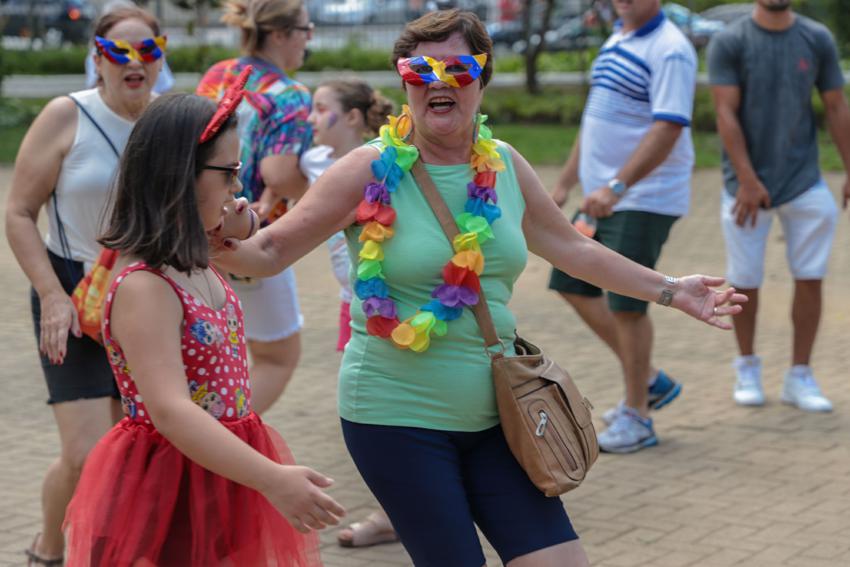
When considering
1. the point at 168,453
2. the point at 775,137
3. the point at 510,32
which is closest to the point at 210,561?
the point at 168,453

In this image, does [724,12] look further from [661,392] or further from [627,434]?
[627,434]

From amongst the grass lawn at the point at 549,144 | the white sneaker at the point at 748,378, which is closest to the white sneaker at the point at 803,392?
the white sneaker at the point at 748,378

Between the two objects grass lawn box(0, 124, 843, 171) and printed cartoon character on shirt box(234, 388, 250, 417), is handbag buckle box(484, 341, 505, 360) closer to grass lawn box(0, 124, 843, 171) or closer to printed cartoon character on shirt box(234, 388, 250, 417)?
printed cartoon character on shirt box(234, 388, 250, 417)

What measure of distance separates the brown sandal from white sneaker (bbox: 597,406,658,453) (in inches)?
58.1

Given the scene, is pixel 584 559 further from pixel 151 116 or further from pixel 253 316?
pixel 253 316

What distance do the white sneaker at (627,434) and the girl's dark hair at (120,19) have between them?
9.14ft

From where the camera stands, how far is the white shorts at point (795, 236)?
682 cm

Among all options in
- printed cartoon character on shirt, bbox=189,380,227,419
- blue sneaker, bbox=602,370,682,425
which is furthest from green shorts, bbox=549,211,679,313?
printed cartoon character on shirt, bbox=189,380,227,419

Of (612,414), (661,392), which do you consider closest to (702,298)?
(612,414)

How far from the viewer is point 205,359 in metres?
3.02

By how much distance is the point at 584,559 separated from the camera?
3260mm

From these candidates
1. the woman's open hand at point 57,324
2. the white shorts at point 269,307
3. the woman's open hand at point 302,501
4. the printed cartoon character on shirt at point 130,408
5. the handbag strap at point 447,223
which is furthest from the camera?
the white shorts at point 269,307

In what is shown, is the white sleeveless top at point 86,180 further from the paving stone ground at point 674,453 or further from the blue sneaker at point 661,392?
the blue sneaker at point 661,392

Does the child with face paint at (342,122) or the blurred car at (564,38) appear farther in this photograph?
the blurred car at (564,38)
